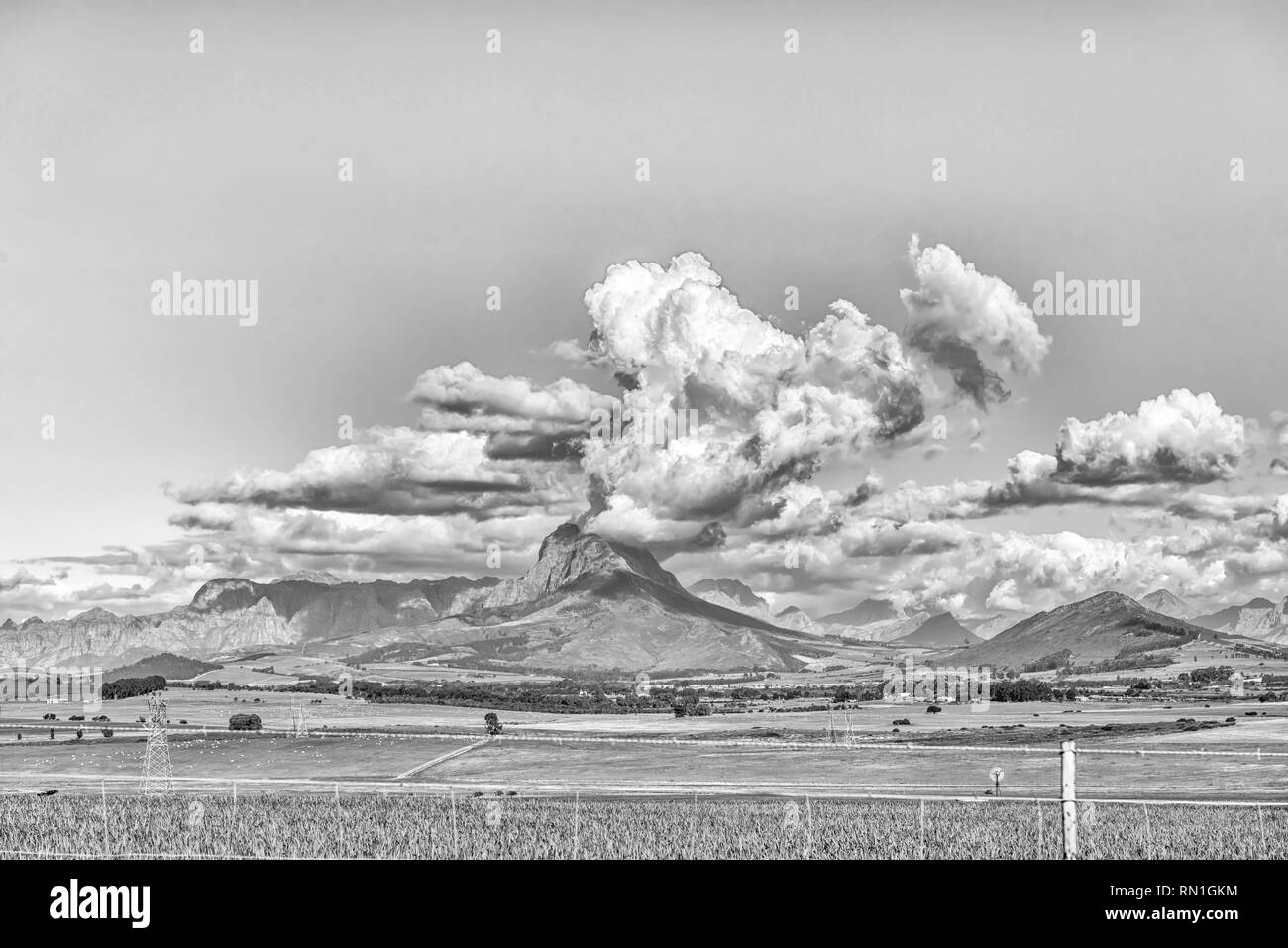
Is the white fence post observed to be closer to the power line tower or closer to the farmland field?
the farmland field

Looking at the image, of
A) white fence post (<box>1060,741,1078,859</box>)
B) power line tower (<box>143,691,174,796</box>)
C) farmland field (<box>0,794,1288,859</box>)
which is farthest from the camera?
power line tower (<box>143,691,174,796</box>)

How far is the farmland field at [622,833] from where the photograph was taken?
35.2 meters

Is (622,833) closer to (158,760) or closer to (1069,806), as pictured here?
(1069,806)

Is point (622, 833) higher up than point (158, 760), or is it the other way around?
point (622, 833)

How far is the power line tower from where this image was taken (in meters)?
98.3

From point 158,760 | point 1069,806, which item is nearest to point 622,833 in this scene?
point 1069,806

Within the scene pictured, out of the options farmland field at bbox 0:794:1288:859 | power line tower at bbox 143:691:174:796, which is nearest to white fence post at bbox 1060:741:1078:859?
farmland field at bbox 0:794:1288:859

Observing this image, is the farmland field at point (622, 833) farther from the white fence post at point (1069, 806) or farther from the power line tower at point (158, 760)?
the power line tower at point (158, 760)

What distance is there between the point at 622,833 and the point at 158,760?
122810 mm

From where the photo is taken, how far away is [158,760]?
495 feet

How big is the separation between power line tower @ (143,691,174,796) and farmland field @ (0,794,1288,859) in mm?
37802

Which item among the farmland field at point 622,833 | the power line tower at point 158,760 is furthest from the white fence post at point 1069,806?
the power line tower at point 158,760
